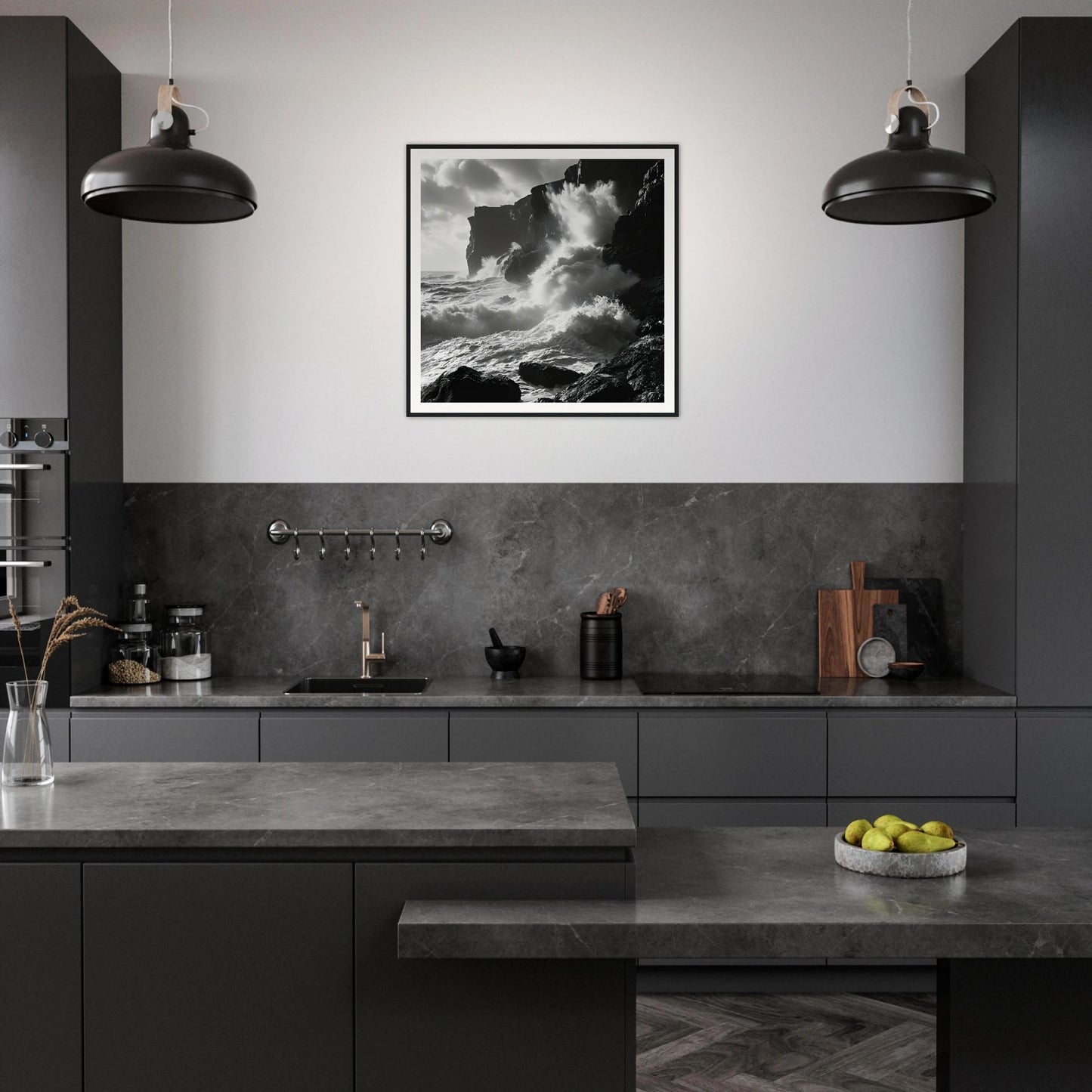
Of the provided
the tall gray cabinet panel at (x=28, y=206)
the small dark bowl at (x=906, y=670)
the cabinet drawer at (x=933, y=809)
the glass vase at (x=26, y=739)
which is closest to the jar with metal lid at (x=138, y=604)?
the tall gray cabinet panel at (x=28, y=206)

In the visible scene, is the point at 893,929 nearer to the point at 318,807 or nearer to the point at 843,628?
the point at 318,807

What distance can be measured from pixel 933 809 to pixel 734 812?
0.70 meters

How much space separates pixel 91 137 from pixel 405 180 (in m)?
1.21

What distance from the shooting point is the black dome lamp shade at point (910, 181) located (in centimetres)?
234

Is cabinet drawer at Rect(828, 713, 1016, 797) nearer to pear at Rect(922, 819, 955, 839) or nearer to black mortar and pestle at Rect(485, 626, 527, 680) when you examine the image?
black mortar and pestle at Rect(485, 626, 527, 680)

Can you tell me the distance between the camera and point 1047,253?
13.0 feet

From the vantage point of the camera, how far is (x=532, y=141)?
15.0 ft

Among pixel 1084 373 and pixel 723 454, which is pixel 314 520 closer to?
pixel 723 454

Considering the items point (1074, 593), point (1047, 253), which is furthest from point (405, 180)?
point (1074, 593)

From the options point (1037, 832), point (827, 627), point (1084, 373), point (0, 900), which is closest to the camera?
point (0, 900)

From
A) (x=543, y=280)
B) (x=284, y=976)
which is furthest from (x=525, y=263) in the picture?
(x=284, y=976)

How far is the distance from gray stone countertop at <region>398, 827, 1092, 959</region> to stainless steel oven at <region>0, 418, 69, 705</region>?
248 centimetres

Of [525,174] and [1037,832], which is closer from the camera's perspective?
[1037,832]

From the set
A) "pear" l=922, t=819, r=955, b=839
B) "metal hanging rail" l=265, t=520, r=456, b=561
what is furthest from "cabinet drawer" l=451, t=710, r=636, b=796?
"pear" l=922, t=819, r=955, b=839
